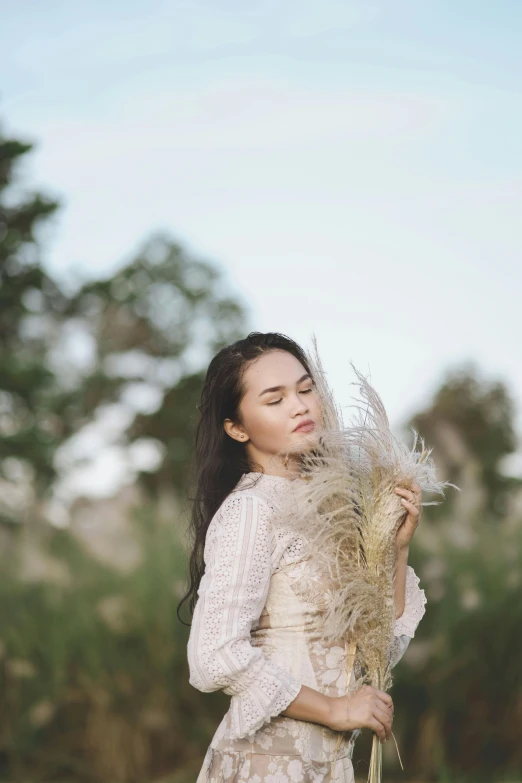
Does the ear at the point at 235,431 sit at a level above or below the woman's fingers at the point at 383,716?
above

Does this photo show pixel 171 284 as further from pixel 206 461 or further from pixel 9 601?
pixel 206 461

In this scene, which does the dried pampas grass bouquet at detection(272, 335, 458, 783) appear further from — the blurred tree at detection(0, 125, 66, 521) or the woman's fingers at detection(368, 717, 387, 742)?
the blurred tree at detection(0, 125, 66, 521)

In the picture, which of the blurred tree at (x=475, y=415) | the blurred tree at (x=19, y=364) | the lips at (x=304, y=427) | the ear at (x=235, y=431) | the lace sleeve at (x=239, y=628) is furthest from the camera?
the blurred tree at (x=475, y=415)

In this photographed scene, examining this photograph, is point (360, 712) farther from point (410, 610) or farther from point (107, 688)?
point (107, 688)

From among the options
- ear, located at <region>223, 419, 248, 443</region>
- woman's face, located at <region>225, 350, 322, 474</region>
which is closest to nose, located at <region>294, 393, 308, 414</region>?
woman's face, located at <region>225, 350, 322, 474</region>

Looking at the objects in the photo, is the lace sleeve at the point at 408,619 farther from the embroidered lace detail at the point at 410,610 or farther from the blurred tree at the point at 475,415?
the blurred tree at the point at 475,415

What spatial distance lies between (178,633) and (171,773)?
101 centimetres

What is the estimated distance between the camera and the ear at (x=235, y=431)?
107 inches

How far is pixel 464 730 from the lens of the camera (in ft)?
21.1

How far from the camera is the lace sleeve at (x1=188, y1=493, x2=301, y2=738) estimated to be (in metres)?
2.24

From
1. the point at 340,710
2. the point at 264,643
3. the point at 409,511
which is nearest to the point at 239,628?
the point at 264,643

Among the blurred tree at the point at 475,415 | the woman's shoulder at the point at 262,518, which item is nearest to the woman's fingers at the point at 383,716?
the woman's shoulder at the point at 262,518

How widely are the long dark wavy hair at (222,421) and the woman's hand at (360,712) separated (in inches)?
26.5

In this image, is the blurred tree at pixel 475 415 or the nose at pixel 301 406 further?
the blurred tree at pixel 475 415
